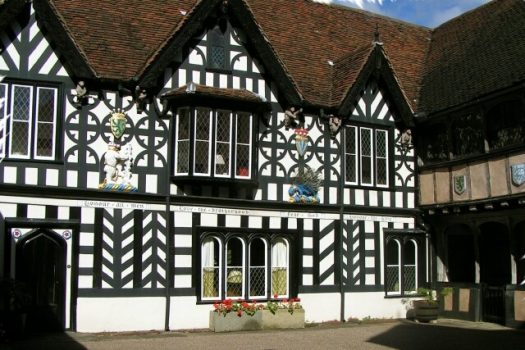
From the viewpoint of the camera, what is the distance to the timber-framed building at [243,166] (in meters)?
17.9

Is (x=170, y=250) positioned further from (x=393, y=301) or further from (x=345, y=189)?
(x=393, y=301)

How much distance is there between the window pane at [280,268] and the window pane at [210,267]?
5.97ft

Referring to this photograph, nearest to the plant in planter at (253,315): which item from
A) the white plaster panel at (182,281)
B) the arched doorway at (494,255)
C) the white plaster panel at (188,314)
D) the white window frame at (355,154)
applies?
the white plaster panel at (188,314)

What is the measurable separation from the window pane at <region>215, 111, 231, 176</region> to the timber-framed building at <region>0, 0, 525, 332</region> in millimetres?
50

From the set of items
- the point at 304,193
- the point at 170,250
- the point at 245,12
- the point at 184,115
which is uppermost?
the point at 245,12

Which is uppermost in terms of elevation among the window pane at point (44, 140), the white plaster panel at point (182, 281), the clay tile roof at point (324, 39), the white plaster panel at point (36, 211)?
the clay tile roof at point (324, 39)

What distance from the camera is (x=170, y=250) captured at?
1895cm

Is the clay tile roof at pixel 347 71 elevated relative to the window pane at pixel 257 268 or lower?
elevated

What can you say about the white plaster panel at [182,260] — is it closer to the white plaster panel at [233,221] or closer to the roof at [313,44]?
the white plaster panel at [233,221]

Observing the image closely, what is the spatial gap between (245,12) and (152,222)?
21.4 feet

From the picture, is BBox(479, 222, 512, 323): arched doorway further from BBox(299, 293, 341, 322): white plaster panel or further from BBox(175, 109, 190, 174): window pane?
BBox(175, 109, 190, 174): window pane

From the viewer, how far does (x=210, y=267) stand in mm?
19547

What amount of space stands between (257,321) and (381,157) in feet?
23.5

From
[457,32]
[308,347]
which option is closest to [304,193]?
[308,347]
